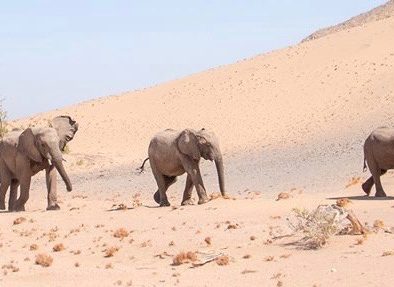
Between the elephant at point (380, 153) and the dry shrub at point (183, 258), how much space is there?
7.89 meters

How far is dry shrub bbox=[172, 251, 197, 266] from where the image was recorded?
13.6m

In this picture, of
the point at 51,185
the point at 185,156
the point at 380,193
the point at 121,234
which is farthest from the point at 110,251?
the point at 380,193

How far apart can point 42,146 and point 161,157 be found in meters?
3.15

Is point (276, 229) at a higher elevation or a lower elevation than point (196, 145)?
lower

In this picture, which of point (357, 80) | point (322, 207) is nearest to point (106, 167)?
point (357, 80)

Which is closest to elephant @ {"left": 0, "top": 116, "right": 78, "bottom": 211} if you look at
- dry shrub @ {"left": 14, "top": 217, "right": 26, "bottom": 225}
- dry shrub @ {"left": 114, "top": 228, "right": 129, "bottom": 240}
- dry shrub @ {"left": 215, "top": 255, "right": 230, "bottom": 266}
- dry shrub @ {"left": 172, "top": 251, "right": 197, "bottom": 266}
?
dry shrub @ {"left": 14, "top": 217, "right": 26, "bottom": 225}

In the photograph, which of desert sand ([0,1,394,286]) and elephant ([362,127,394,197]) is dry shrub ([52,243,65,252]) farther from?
elephant ([362,127,394,197])

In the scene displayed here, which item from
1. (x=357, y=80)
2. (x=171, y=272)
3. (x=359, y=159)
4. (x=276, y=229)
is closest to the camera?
(x=171, y=272)

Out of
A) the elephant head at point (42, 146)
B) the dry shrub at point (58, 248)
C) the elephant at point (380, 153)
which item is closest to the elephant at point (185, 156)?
the elephant head at point (42, 146)

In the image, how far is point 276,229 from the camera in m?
15.7

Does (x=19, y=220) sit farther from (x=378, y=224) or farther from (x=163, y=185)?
(x=378, y=224)

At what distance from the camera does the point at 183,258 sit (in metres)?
13.7

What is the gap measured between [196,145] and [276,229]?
4980 mm

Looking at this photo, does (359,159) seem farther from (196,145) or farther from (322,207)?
(322,207)
